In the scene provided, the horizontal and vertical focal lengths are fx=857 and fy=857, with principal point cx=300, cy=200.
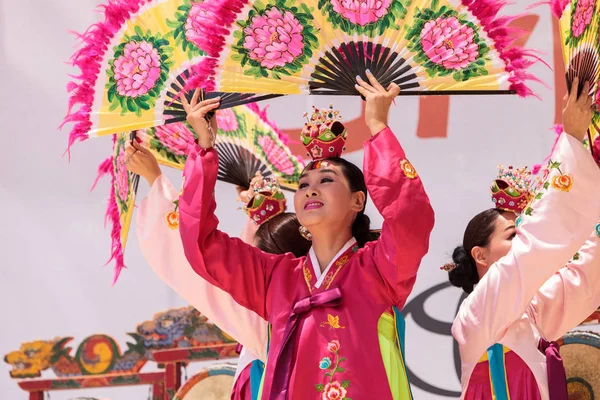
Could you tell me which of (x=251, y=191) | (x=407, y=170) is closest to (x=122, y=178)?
(x=251, y=191)

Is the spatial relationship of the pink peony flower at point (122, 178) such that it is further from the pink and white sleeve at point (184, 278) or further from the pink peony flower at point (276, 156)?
the pink peony flower at point (276, 156)

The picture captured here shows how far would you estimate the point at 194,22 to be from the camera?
2.60 m

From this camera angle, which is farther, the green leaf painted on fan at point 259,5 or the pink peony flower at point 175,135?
the pink peony flower at point 175,135

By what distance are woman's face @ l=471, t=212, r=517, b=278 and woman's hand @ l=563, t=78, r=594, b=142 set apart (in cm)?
62

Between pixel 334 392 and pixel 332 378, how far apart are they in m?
0.04

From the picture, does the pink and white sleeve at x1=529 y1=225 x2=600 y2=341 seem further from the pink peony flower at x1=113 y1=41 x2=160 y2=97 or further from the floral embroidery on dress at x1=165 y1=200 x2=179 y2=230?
the pink peony flower at x1=113 y1=41 x2=160 y2=97

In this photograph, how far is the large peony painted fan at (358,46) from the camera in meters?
2.54

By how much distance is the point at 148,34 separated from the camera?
270cm

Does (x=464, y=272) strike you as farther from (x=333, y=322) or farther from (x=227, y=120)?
(x=227, y=120)

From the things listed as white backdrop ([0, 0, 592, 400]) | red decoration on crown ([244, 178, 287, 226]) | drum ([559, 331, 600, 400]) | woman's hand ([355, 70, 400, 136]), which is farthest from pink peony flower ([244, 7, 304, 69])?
drum ([559, 331, 600, 400])

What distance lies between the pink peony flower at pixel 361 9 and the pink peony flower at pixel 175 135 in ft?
2.98

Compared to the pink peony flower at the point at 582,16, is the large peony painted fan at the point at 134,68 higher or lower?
lower

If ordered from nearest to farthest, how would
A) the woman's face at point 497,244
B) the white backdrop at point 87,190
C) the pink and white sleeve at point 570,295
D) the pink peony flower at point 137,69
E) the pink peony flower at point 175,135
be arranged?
1. the pink peony flower at point 137,69
2. the pink and white sleeve at point 570,295
3. the woman's face at point 497,244
4. the pink peony flower at point 175,135
5. the white backdrop at point 87,190

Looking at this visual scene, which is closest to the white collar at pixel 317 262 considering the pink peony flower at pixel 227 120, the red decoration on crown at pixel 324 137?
the red decoration on crown at pixel 324 137
